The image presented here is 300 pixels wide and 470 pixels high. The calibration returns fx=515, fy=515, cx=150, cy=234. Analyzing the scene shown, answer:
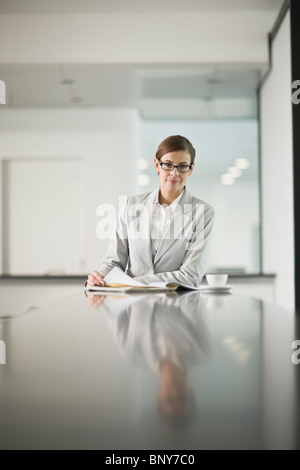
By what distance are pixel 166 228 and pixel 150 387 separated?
1983 mm

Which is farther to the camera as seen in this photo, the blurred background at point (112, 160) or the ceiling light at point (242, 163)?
the ceiling light at point (242, 163)

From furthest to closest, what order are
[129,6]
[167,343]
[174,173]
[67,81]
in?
[67,81]
[129,6]
[174,173]
[167,343]

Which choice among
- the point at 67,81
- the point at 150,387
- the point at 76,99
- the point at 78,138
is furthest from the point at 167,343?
the point at 78,138

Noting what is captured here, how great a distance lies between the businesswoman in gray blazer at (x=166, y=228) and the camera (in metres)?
2.40

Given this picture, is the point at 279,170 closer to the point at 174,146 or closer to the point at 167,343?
the point at 174,146

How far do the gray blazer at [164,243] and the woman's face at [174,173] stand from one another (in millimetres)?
61

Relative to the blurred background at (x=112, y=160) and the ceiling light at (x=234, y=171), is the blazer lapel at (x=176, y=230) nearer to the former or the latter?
the blurred background at (x=112, y=160)

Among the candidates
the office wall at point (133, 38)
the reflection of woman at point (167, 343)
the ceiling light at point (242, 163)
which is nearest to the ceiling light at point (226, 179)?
the ceiling light at point (242, 163)

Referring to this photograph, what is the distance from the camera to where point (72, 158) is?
6.13 metres

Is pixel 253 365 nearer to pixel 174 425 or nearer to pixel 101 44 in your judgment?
pixel 174 425

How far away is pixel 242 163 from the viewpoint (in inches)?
236

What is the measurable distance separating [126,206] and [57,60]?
2752 millimetres

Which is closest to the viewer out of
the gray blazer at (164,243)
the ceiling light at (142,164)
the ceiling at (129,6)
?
the gray blazer at (164,243)

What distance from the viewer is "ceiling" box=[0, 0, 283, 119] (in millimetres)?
4629
